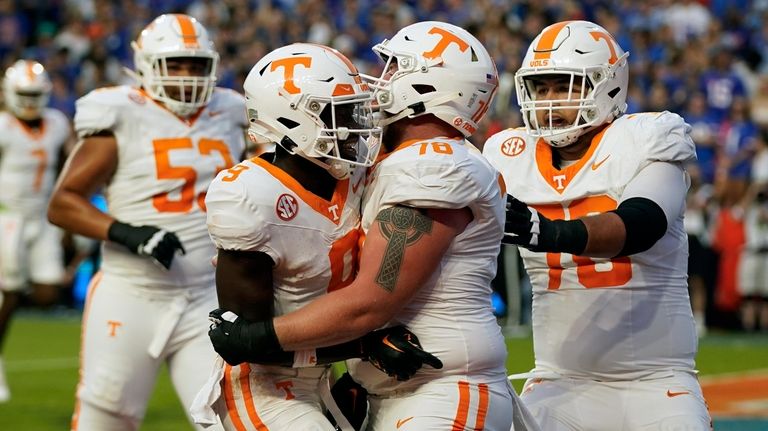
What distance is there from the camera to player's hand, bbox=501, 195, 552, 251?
3.66m

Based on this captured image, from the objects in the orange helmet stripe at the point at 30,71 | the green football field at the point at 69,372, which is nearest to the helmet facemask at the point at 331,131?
the green football field at the point at 69,372

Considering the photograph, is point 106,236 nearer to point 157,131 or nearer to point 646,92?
point 157,131

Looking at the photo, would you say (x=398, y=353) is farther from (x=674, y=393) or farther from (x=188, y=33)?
(x=188, y=33)

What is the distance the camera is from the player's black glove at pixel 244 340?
3373 millimetres

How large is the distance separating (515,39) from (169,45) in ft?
28.1

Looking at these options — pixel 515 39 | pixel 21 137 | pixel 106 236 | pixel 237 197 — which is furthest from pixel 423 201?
pixel 515 39

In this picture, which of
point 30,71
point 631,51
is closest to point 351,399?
point 30,71

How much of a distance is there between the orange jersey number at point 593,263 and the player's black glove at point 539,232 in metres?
0.43

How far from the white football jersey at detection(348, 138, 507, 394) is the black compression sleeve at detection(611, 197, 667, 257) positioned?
458 mm

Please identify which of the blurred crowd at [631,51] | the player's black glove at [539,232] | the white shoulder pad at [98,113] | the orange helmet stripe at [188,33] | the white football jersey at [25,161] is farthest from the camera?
the blurred crowd at [631,51]

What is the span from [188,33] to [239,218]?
2.42 meters

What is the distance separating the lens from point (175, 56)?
5480 mm

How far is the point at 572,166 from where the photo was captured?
4285 millimetres

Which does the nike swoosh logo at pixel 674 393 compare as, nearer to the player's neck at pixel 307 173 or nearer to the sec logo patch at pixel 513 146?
the sec logo patch at pixel 513 146
